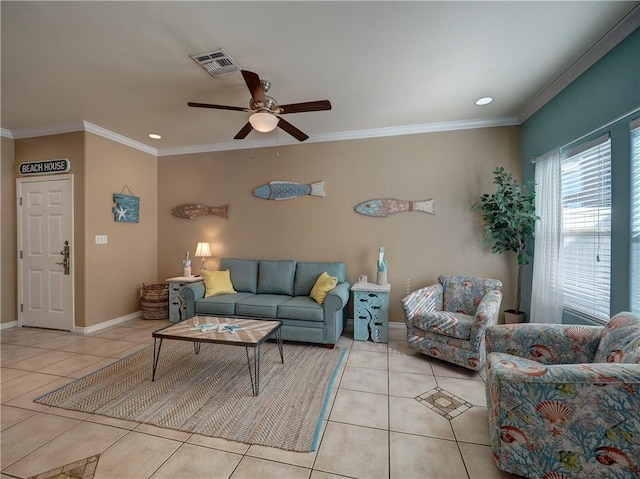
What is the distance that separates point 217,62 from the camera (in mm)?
2381

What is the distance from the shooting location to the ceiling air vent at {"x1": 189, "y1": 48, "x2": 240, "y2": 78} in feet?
7.47

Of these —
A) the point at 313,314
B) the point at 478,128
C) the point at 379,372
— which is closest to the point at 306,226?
the point at 313,314

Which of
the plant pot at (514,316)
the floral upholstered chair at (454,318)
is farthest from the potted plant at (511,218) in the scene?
the floral upholstered chair at (454,318)

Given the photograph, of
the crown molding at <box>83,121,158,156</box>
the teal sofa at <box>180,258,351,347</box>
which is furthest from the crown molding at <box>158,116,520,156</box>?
the teal sofa at <box>180,258,351,347</box>

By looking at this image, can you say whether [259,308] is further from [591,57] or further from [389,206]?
[591,57]

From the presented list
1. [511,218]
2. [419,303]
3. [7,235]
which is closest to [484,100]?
[511,218]

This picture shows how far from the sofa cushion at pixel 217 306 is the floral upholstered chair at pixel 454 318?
2.06m

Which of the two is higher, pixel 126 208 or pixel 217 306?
pixel 126 208

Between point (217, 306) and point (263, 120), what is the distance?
2304 mm

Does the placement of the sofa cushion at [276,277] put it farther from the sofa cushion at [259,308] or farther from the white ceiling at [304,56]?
the white ceiling at [304,56]

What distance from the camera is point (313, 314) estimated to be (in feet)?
10.5

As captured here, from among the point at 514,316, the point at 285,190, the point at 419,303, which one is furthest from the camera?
the point at 285,190

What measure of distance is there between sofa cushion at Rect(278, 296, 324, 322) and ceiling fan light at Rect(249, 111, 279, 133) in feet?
6.43

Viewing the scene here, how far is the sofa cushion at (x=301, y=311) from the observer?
320cm
